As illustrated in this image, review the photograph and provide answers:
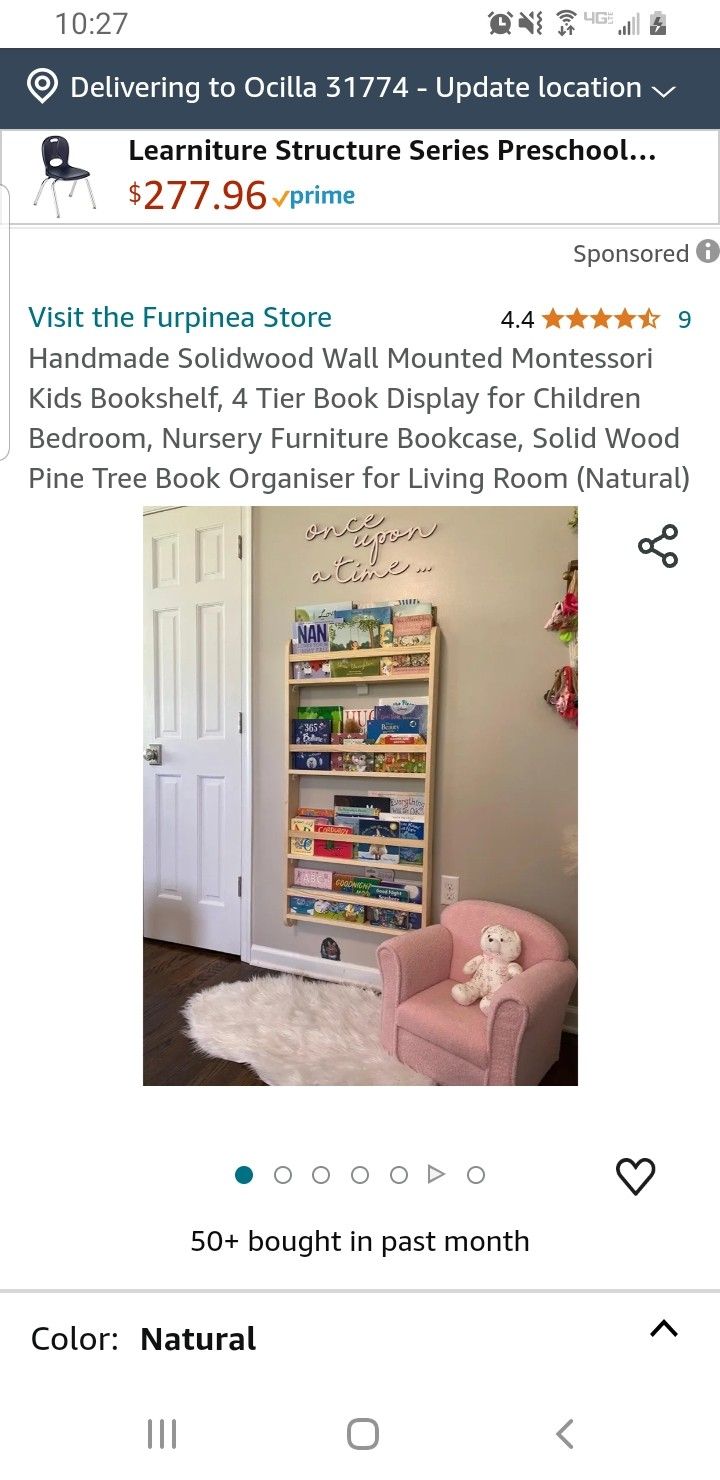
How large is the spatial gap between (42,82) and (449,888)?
5.76ft

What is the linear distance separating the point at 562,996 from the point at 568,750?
636 mm

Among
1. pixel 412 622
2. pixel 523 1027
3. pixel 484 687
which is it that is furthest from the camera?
pixel 412 622

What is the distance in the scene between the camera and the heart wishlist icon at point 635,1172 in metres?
0.60

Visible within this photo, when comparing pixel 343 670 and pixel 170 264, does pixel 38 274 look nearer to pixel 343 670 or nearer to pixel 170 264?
pixel 170 264

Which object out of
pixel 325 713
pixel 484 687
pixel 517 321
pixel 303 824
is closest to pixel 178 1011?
pixel 303 824

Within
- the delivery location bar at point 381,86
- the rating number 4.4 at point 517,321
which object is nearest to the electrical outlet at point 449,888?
the rating number 4.4 at point 517,321

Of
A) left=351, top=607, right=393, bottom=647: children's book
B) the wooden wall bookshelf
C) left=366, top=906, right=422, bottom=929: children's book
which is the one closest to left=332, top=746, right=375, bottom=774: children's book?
the wooden wall bookshelf

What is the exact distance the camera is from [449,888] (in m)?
1.64

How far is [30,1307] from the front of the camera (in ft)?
1.97

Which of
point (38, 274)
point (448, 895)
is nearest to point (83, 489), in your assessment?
point (38, 274)

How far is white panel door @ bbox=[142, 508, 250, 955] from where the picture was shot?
5.81 feet

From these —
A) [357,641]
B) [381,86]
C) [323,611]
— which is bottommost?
[357,641]
